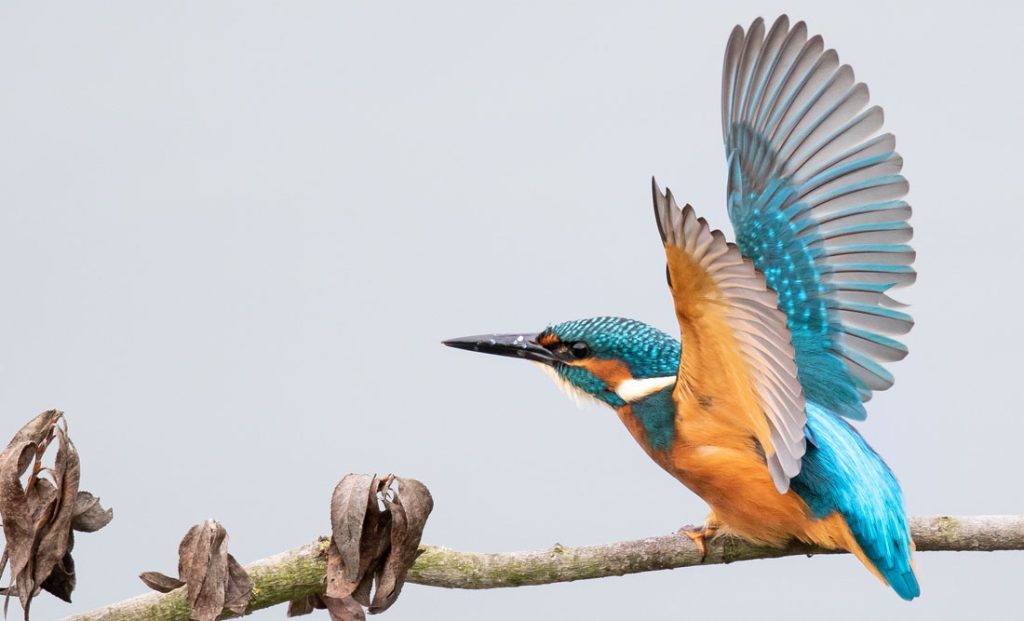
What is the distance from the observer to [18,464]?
115cm

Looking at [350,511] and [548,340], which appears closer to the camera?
[350,511]

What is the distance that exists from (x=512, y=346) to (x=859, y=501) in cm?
52

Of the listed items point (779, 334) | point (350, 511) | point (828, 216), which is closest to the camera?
point (350, 511)

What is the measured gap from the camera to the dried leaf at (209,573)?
3.89 ft

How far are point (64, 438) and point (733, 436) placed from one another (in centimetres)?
87

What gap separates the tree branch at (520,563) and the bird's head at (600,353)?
25 cm

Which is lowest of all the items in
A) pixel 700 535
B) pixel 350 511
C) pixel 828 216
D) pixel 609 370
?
pixel 700 535

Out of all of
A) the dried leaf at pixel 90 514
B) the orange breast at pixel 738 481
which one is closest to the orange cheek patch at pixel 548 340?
the orange breast at pixel 738 481

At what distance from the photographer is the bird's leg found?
1608mm

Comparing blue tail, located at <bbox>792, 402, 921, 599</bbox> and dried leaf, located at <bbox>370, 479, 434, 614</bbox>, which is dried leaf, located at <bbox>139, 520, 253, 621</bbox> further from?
blue tail, located at <bbox>792, 402, 921, 599</bbox>

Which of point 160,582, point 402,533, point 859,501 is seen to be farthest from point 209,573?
point 859,501

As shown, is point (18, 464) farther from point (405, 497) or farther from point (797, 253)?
point (797, 253)

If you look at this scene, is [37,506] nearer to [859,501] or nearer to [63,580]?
[63,580]

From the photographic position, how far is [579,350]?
1.74 meters
